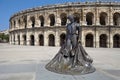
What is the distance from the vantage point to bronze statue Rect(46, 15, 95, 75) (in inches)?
249

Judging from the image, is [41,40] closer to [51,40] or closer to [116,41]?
[51,40]

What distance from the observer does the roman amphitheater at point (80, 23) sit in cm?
3064

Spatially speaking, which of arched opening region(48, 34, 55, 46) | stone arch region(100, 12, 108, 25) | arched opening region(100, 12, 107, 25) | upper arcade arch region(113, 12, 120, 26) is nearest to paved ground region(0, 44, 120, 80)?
stone arch region(100, 12, 108, 25)

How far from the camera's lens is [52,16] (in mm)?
34281

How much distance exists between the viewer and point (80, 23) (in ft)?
102

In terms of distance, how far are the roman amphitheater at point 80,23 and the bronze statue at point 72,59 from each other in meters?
24.2

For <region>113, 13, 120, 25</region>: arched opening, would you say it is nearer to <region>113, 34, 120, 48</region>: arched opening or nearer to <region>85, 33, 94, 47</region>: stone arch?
<region>113, 34, 120, 48</region>: arched opening

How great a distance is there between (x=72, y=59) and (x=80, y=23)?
24988 mm

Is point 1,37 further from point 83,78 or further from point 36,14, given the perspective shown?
point 83,78

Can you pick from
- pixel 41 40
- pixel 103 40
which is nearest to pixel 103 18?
pixel 103 40

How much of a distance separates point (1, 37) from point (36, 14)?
40.9 metres

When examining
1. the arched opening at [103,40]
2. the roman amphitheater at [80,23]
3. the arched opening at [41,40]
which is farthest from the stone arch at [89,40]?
the arched opening at [41,40]

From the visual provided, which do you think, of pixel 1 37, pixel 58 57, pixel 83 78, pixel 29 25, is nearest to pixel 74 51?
pixel 58 57

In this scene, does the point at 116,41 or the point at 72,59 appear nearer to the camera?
the point at 72,59
